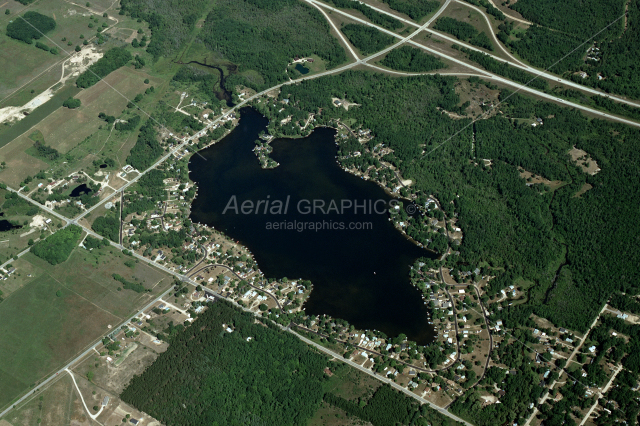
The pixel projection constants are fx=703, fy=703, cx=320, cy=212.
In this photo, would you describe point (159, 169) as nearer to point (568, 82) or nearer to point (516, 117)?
point (516, 117)

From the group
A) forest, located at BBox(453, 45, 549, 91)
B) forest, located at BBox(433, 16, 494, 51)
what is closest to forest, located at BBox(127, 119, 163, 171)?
forest, located at BBox(433, 16, 494, 51)

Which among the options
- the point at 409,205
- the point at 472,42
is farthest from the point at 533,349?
the point at 472,42

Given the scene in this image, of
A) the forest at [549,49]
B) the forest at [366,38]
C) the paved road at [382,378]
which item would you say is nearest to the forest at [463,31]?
the forest at [549,49]

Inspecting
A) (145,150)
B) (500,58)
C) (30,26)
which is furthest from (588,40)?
(30,26)

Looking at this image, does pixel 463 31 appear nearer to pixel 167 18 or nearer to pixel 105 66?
pixel 167 18

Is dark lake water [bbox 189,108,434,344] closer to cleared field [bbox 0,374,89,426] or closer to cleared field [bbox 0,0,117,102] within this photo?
cleared field [bbox 0,374,89,426]

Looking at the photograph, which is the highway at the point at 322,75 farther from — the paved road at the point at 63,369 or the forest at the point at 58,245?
the forest at the point at 58,245
